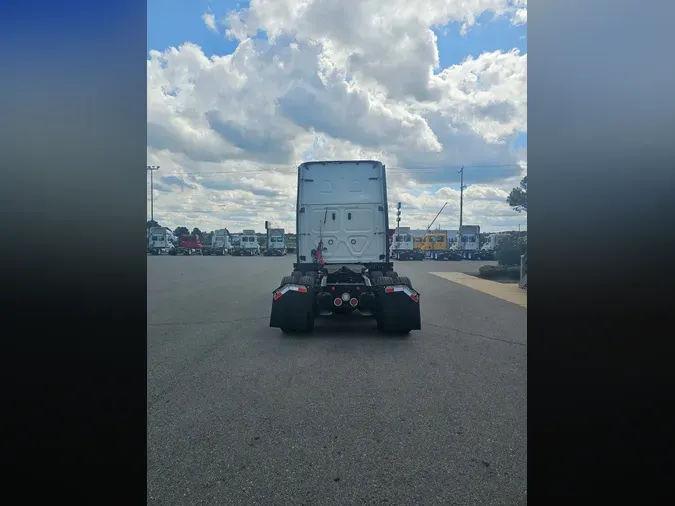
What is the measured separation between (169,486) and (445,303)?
32.8 feet

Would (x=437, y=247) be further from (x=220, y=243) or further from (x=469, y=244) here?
(x=220, y=243)

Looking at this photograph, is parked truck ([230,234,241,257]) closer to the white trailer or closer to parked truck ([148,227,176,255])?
parked truck ([148,227,176,255])

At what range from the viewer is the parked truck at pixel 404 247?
4075 cm

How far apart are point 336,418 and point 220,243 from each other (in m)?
46.7

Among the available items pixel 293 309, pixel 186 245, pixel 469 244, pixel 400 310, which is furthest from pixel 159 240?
pixel 400 310

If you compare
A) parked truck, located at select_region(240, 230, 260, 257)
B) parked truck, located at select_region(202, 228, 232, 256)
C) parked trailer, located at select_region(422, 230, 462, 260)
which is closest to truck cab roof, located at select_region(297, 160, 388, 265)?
parked trailer, located at select_region(422, 230, 462, 260)

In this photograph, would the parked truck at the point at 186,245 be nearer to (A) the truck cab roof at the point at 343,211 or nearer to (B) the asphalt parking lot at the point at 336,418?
(A) the truck cab roof at the point at 343,211

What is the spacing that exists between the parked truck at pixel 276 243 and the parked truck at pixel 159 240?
1099 cm

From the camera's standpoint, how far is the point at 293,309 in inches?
287

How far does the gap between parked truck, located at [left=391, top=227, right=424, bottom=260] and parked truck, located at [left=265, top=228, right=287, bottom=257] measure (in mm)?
13060

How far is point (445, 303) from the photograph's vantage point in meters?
11.8
